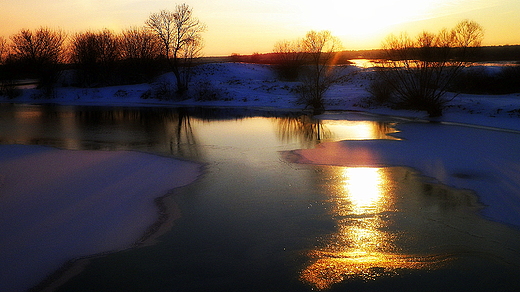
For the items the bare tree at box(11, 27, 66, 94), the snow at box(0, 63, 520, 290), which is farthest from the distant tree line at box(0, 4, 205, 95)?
the snow at box(0, 63, 520, 290)

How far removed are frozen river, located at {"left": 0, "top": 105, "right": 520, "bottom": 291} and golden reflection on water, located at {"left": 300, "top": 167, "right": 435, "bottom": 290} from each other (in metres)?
0.02

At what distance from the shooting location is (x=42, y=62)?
4759 cm

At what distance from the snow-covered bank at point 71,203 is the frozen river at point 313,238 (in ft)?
1.16

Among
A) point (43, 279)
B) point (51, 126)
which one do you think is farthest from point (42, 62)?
point (43, 279)

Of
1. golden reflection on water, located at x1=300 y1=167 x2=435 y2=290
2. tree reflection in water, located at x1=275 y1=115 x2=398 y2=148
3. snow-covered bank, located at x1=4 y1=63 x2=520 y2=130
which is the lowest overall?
golden reflection on water, located at x1=300 y1=167 x2=435 y2=290

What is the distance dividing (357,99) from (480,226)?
24621 mm

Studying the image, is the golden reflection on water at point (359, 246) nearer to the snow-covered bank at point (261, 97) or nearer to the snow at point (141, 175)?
the snow at point (141, 175)

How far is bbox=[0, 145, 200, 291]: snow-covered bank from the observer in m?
5.55

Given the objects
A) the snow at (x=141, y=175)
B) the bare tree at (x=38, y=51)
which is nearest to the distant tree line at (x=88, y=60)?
the bare tree at (x=38, y=51)

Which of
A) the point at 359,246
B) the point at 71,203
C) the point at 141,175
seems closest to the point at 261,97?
the point at 141,175

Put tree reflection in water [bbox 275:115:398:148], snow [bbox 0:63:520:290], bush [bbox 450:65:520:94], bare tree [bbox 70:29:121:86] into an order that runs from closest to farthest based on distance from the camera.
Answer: snow [bbox 0:63:520:290]
tree reflection in water [bbox 275:115:398:148]
bush [bbox 450:65:520:94]
bare tree [bbox 70:29:121:86]

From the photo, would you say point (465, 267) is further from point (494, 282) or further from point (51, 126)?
point (51, 126)

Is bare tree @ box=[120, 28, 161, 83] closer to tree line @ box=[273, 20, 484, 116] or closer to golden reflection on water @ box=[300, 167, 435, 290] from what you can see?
tree line @ box=[273, 20, 484, 116]

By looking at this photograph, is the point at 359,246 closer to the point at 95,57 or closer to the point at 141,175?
the point at 141,175
